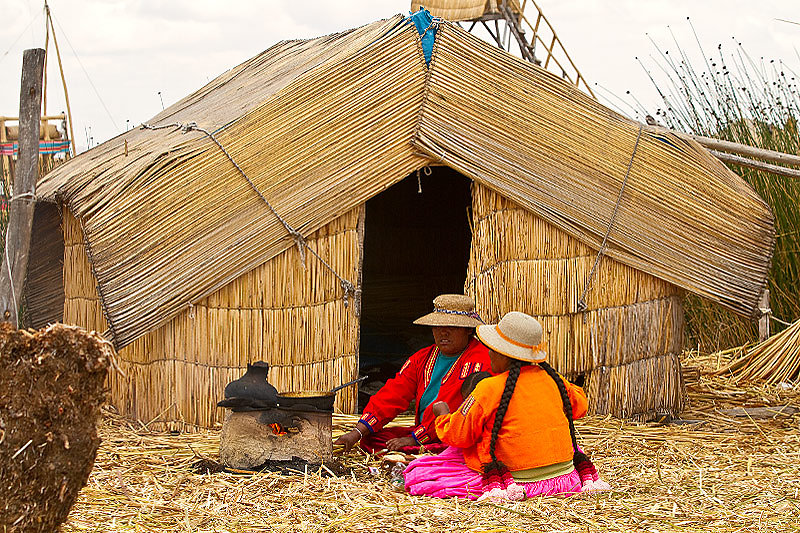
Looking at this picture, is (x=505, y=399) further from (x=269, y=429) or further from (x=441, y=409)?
(x=269, y=429)

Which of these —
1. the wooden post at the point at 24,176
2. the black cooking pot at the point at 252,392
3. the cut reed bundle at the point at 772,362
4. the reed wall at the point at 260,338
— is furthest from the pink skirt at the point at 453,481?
the cut reed bundle at the point at 772,362

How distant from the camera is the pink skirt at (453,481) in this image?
4.16 m

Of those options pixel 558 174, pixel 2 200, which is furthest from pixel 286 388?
pixel 2 200

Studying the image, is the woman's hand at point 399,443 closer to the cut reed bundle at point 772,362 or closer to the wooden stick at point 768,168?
the wooden stick at point 768,168

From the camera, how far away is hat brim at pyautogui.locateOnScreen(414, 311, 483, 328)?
4.73 m

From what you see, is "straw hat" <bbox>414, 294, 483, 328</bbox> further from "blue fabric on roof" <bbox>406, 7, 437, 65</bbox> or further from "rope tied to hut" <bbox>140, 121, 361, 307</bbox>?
"blue fabric on roof" <bbox>406, 7, 437, 65</bbox>

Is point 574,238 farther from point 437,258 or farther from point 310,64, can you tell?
point 437,258

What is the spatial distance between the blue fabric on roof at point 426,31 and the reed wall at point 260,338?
0.98 meters

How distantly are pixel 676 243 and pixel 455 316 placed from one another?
1674 mm

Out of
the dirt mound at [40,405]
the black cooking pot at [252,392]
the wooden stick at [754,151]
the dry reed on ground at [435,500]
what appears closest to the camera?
the dirt mound at [40,405]

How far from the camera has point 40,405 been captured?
10.5ft

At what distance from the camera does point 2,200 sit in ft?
28.9

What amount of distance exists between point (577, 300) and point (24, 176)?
9.70 ft

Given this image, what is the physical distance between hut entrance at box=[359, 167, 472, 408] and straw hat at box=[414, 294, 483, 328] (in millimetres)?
3444
